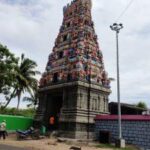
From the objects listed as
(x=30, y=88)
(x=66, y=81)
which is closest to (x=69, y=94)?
(x=66, y=81)

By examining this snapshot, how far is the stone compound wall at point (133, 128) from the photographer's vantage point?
22.6 meters

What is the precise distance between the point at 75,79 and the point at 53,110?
6.29 metres

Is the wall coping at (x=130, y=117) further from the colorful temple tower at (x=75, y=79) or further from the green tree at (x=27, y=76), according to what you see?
the green tree at (x=27, y=76)

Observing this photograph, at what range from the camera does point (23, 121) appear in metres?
32.4

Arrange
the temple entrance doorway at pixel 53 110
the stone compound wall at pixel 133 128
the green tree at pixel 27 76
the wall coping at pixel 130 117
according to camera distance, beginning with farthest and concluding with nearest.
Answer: the green tree at pixel 27 76 → the temple entrance doorway at pixel 53 110 → the wall coping at pixel 130 117 → the stone compound wall at pixel 133 128

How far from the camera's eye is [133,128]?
77.9 ft

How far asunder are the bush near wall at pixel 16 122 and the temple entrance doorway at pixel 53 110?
301 cm

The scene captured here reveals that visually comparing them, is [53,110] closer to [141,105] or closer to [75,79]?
[75,79]

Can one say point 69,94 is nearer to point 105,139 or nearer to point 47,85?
point 47,85

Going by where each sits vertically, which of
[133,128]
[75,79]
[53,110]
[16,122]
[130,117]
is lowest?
[133,128]

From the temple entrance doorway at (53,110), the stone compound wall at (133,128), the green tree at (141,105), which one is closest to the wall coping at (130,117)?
the stone compound wall at (133,128)

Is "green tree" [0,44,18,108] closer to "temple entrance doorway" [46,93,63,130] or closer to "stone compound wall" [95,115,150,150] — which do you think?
"temple entrance doorway" [46,93,63,130]

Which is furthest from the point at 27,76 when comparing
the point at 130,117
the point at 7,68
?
the point at 130,117

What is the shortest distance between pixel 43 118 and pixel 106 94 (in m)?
7.82
